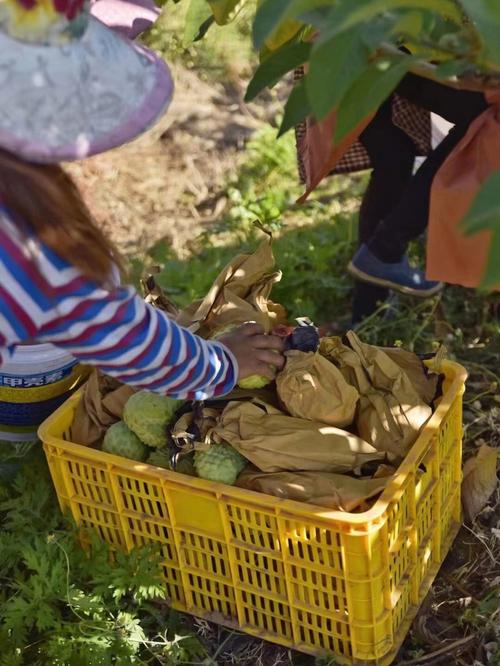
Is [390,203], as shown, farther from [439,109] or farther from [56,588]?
[56,588]

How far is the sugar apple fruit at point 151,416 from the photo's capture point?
A: 2234mm

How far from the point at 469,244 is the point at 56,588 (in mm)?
1165

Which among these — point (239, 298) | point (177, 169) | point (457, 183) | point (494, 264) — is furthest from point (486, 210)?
point (177, 169)

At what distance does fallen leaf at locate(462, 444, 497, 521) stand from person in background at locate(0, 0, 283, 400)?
0.95m

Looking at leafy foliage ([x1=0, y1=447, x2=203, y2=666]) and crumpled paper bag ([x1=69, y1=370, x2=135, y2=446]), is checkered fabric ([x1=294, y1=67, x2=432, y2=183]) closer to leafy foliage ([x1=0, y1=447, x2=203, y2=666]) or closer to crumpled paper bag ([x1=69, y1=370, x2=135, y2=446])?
crumpled paper bag ([x1=69, y1=370, x2=135, y2=446])

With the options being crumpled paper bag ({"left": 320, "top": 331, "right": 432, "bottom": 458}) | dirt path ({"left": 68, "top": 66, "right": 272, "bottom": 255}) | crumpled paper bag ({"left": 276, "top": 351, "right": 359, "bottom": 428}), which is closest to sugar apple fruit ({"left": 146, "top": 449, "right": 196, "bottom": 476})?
crumpled paper bag ({"left": 276, "top": 351, "right": 359, "bottom": 428})

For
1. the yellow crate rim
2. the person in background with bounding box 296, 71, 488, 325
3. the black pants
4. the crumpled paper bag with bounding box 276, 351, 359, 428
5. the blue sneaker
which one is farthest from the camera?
the blue sneaker

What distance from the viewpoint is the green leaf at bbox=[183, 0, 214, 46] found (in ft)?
7.02

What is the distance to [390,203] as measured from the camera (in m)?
3.03

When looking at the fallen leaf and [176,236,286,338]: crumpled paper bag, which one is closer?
[176,236,286,338]: crumpled paper bag

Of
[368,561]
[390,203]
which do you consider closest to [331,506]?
[368,561]

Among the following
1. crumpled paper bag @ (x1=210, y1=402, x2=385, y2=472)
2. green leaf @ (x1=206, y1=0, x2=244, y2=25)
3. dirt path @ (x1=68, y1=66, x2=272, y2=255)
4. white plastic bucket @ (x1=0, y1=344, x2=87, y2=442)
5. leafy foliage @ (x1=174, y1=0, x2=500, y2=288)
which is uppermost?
leafy foliage @ (x1=174, y1=0, x2=500, y2=288)

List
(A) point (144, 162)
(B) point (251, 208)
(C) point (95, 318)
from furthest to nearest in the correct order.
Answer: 1. (A) point (144, 162)
2. (B) point (251, 208)
3. (C) point (95, 318)

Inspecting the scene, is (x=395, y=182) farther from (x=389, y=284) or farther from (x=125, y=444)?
(x=125, y=444)
